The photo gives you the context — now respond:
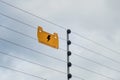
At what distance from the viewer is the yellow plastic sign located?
14.8m

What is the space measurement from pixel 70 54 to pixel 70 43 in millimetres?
555

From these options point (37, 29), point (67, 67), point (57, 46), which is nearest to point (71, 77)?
point (67, 67)

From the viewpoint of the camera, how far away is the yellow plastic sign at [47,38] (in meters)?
14.8

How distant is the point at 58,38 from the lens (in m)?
15.7

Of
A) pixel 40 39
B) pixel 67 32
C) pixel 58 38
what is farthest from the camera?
pixel 67 32

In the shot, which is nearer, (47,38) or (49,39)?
(47,38)

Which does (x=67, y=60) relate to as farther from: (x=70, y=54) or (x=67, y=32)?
(x=67, y=32)

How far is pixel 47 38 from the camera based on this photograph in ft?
49.3

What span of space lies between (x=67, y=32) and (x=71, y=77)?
94.5 inches

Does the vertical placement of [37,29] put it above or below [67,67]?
above

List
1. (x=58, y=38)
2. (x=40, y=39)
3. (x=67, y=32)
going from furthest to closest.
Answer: (x=67, y=32)
(x=58, y=38)
(x=40, y=39)

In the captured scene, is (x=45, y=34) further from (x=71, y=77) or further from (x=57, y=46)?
(x=71, y=77)

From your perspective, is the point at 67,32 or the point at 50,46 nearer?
the point at 50,46

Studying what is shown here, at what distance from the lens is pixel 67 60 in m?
16.0
